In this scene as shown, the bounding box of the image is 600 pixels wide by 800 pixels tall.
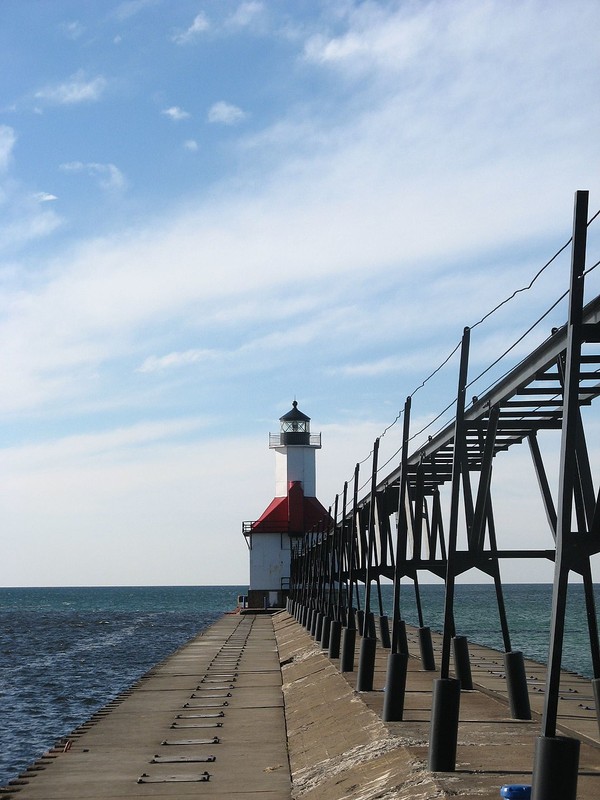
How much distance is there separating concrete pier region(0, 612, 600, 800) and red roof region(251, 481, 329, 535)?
125 ft

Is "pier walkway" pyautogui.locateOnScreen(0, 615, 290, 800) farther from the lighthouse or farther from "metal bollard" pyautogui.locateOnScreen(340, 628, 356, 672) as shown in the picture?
the lighthouse

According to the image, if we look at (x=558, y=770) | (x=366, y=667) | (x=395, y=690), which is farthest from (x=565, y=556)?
(x=366, y=667)

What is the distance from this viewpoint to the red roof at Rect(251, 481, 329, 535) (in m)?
66.2

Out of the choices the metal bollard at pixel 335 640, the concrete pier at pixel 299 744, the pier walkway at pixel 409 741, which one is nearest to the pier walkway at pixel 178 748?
the concrete pier at pixel 299 744

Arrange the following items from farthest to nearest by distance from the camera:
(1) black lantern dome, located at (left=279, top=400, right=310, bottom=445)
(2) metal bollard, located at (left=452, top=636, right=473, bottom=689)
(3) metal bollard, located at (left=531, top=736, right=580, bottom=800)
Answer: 1. (1) black lantern dome, located at (left=279, top=400, right=310, bottom=445)
2. (2) metal bollard, located at (left=452, top=636, right=473, bottom=689)
3. (3) metal bollard, located at (left=531, top=736, right=580, bottom=800)

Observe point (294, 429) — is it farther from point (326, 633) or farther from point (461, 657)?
point (461, 657)

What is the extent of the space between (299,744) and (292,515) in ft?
160

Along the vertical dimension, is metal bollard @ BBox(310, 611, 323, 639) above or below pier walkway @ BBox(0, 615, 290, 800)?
above

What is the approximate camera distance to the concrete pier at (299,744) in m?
12.5

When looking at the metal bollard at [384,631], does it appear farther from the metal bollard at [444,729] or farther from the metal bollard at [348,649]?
the metal bollard at [444,729]

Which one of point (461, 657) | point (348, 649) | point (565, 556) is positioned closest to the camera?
point (565, 556)

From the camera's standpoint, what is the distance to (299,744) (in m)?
17.6

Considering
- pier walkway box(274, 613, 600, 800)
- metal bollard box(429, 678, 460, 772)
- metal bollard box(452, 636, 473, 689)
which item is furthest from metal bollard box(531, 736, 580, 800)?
metal bollard box(452, 636, 473, 689)

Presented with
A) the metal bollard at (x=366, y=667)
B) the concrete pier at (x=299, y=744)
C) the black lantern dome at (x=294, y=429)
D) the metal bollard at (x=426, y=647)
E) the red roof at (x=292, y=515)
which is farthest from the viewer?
the black lantern dome at (x=294, y=429)
